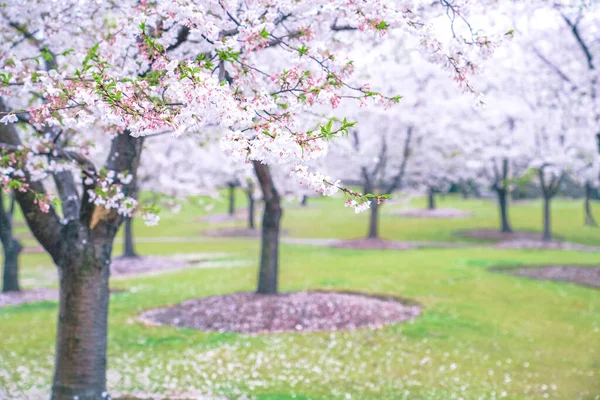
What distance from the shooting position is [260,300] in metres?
15.7

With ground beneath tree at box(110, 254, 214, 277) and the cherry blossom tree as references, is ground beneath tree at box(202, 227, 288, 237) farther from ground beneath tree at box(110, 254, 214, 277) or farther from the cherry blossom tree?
the cherry blossom tree

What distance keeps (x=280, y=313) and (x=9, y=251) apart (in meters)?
12.1

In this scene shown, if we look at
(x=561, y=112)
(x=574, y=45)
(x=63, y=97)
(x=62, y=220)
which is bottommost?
(x=62, y=220)

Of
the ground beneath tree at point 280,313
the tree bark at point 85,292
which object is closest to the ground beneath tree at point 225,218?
the ground beneath tree at point 280,313

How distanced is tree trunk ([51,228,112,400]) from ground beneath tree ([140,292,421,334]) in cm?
591

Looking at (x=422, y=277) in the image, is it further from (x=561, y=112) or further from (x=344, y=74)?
(x=344, y=74)

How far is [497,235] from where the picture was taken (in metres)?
44.8

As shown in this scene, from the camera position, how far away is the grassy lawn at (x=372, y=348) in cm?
991

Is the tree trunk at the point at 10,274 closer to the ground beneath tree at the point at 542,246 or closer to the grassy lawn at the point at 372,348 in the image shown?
the grassy lawn at the point at 372,348

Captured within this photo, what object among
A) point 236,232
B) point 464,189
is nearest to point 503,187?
point 236,232

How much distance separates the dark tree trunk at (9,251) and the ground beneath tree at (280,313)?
6.90 meters

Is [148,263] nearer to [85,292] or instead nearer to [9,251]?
[9,251]

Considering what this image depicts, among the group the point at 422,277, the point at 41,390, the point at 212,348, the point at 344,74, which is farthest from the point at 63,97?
the point at 422,277

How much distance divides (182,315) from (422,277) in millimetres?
10526
